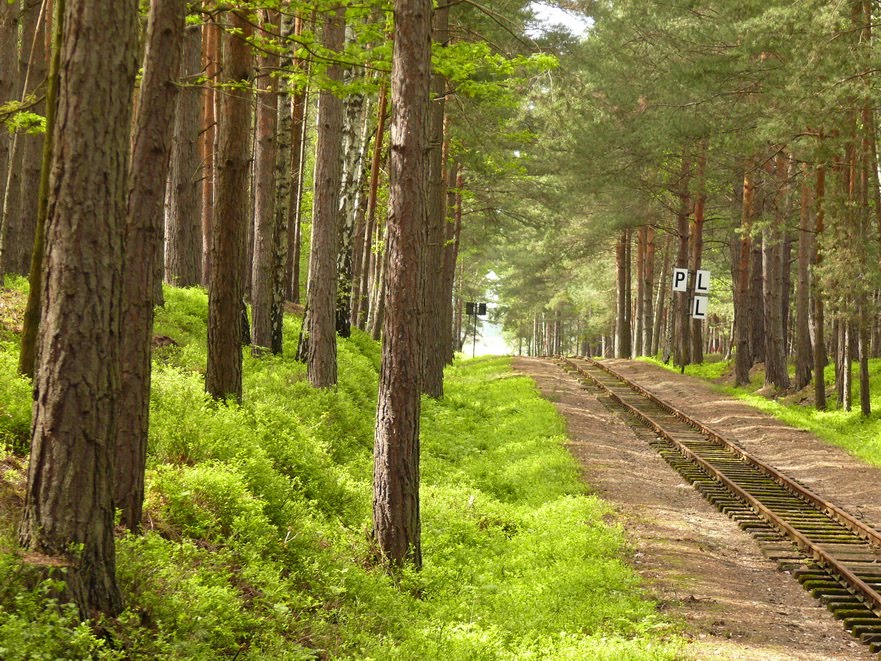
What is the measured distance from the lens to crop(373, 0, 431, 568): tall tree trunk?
832 centimetres

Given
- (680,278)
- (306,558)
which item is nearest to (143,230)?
(306,558)

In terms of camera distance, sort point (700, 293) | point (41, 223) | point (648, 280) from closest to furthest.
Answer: point (41, 223) < point (700, 293) < point (648, 280)

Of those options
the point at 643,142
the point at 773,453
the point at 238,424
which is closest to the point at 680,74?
the point at 643,142

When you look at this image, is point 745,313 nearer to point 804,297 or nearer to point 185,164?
point 804,297

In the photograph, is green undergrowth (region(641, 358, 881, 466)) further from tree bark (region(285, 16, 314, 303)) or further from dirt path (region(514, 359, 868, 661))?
tree bark (region(285, 16, 314, 303))

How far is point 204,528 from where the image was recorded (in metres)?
7.51

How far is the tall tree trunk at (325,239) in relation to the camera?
14625 millimetres

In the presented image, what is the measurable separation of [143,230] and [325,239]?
8197 millimetres

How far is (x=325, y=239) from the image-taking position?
14.9 m

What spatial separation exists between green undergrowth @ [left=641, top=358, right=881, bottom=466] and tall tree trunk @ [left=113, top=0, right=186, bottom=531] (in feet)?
50.4

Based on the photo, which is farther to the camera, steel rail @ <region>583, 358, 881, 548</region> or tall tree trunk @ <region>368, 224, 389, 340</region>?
tall tree trunk @ <region>368, 224, 389, 340</region>

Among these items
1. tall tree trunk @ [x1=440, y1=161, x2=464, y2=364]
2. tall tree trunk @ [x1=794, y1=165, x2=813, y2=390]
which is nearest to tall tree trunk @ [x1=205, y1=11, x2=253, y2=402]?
tall tree trunk @ [x1=440, y1=161, x2=464, y2=364]

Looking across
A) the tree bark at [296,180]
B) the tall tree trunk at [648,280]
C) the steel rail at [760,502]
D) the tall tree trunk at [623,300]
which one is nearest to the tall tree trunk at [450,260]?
the tree bark at [296,180]

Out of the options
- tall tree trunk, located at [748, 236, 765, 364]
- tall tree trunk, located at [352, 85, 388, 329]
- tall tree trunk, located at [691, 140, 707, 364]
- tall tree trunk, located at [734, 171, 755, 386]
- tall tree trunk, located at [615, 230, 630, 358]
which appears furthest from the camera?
tall tree trunk, located at [615, 230, 630, 358]
